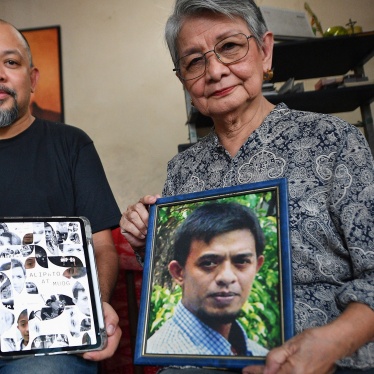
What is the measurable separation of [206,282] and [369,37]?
217cm

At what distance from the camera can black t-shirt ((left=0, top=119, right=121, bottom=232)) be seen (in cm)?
145

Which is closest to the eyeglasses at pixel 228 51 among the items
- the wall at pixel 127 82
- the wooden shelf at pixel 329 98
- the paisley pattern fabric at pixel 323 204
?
the paisley pattern fabric at pixel 323 204

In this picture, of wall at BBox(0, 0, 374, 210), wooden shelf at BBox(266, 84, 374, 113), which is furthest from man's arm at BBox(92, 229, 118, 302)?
wall at BBox(0, 0, 374, 210)

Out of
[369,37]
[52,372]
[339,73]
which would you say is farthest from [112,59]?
[52,372]

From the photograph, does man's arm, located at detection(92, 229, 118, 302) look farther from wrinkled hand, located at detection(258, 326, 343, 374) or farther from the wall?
the wall

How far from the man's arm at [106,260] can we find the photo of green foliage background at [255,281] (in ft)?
1.36

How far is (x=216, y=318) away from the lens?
2.73 feet

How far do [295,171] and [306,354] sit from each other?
40cm

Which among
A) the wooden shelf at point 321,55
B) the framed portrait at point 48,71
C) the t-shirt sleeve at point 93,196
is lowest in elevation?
the t-shirt sleeve at point 93,196

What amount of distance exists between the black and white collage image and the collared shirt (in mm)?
205

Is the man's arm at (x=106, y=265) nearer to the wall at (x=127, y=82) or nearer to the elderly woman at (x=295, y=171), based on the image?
the elderly woman at (x=295, y=171)

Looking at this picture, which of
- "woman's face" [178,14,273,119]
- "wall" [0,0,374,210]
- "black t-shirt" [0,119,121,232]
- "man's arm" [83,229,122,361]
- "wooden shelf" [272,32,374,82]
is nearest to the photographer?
"woman's face" [178,14,273,119]

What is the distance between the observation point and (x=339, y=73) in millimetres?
3092

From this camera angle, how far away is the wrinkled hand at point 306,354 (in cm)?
74
